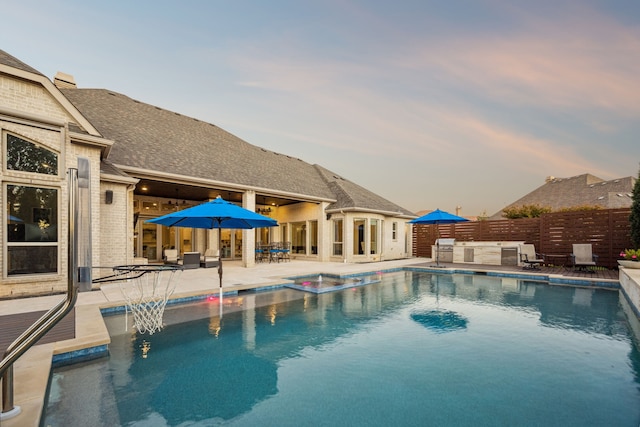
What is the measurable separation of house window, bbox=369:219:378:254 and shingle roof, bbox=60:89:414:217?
1.01m

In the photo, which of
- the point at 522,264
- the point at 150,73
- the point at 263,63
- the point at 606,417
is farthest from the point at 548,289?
the point at 150,73

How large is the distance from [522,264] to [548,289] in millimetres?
5600

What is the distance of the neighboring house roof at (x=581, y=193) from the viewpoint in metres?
30.2

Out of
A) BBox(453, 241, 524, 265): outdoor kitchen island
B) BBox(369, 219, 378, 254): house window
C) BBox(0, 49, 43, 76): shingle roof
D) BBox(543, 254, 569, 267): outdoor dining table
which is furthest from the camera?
BBox(369, 219, 378, 254): house window

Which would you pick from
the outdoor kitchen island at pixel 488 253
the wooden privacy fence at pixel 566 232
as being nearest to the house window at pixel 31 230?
the outdoor kitchen island at pixel 488 253

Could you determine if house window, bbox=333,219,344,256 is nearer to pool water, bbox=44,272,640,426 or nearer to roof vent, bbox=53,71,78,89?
pool water, bbox=44,272,640,426

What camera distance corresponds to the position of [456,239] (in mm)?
19172

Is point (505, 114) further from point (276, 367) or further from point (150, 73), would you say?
point (150, 73)

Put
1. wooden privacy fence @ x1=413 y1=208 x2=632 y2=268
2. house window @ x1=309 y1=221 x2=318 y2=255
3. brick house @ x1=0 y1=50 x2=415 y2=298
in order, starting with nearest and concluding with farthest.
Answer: brick house @ x1=0 y1=50 x2=415 y2=298 → wooden privacy fence @ x1=413 y1=208 x2=632 y2=268 → house window @ x1=309 y1=221 x2=318 y2=255

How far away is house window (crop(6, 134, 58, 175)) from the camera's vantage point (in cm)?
Result: 723

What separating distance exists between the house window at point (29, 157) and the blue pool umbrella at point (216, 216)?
288 cm

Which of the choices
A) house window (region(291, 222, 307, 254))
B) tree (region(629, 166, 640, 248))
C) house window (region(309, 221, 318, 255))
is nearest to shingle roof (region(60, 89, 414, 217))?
house window (region(309, 221, 318, 255))

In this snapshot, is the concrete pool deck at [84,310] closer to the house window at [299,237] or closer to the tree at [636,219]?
the tree at [636,219]

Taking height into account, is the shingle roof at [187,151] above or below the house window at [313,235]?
above
